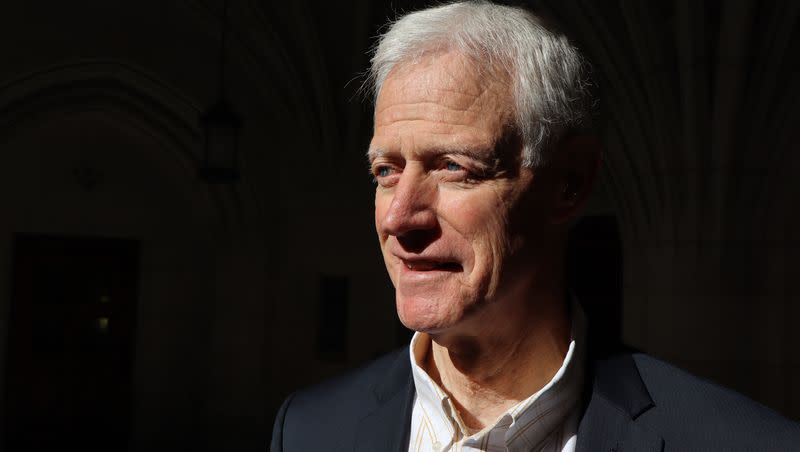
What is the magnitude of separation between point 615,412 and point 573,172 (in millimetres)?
382

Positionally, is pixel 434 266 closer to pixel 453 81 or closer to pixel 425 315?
pixel 425 315

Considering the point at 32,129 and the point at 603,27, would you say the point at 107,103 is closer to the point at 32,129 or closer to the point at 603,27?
the point at 32,129

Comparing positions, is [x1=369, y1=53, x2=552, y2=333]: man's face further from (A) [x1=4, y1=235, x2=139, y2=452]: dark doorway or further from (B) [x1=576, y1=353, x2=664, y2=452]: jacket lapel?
(A) [x1=4, y1=235, x2=139, y2=452]: dark doorway

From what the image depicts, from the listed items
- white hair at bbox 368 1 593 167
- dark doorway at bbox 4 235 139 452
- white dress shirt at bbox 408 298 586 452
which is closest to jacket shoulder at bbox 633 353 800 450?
white dress shirt at bbox 408 298 586 452

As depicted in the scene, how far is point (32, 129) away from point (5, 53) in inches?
48.1

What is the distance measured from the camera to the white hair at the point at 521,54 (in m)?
1.32

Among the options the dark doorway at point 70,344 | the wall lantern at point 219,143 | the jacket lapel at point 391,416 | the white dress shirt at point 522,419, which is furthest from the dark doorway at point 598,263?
the white dress shirt at point 522,419

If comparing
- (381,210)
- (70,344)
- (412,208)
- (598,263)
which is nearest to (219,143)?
(598,263)

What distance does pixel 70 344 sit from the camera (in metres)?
11.1

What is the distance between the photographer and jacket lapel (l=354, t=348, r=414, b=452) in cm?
Result: 152

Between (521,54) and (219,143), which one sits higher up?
(219,143)

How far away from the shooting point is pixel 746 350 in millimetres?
7977

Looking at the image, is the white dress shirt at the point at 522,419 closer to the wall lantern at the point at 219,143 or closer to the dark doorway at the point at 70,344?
the wall lantern at the point at 219,143

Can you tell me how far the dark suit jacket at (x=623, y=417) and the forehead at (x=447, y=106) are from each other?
1.51ft
